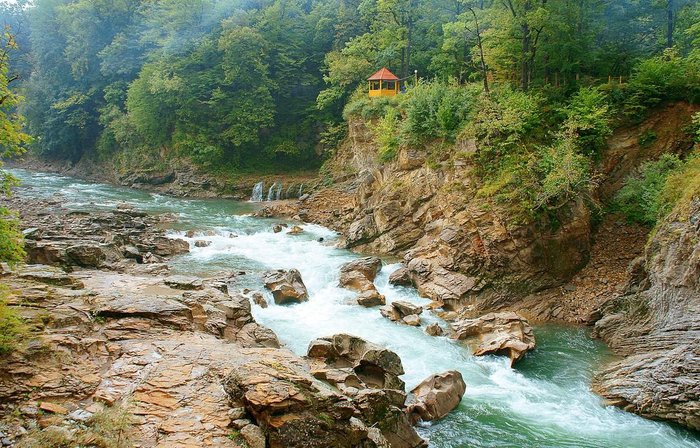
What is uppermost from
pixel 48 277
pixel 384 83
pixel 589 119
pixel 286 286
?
pixel 384 83

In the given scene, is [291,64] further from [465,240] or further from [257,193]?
[465,240]

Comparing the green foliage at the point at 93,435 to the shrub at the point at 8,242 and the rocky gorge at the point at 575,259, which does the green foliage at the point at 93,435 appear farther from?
the rocky gorge at the point at 575,259

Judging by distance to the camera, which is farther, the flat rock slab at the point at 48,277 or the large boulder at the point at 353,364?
the flat rock slab at the point at 48,277

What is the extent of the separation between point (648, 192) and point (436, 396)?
40.3 feet

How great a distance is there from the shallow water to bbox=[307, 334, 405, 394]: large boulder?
4.27ft

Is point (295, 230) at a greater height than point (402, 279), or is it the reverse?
point (295, 230)

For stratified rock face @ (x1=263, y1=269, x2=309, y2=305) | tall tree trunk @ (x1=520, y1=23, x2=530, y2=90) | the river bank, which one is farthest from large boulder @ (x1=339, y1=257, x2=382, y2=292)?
the river bank

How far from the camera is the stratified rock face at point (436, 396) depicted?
10.8m

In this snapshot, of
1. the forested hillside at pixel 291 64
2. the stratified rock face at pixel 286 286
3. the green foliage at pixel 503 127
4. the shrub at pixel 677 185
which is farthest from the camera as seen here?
the forested hillside at pixel 291 64

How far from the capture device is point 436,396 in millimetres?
11000

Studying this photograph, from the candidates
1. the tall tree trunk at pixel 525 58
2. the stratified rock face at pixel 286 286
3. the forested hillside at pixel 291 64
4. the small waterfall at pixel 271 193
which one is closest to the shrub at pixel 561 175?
the forested hillside at pixel 291 64

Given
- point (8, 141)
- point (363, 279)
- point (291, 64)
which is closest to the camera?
point (8, 141)

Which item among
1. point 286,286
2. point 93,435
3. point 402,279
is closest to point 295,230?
point 402,279

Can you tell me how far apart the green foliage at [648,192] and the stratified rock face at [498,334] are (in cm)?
631
